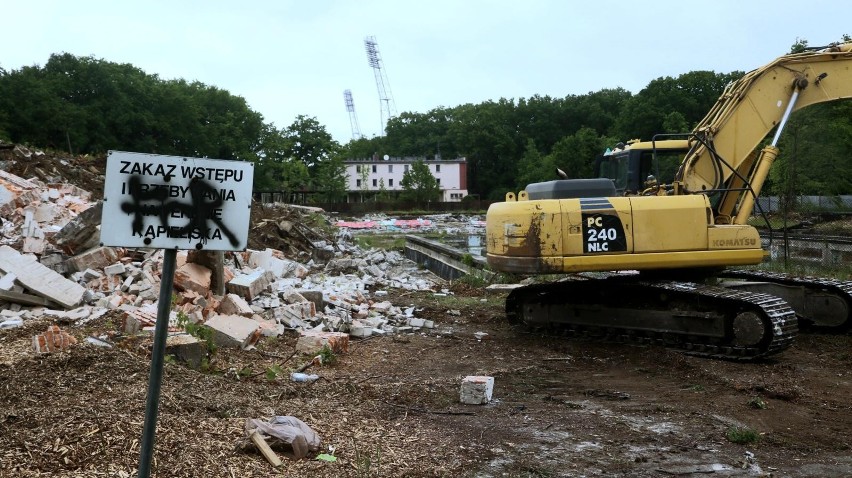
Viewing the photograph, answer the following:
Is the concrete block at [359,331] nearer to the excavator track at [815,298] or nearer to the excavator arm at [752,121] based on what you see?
the excavator arm at [752,121]

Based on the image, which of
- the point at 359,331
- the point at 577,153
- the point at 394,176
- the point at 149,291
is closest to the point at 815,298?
the point at 359,331

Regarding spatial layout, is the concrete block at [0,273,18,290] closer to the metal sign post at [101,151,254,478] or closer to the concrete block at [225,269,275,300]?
the concrete block at [225,269,275,300]

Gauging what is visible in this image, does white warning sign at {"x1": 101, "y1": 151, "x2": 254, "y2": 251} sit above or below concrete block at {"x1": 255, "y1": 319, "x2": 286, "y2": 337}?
above

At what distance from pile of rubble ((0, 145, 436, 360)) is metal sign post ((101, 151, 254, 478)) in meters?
3.97

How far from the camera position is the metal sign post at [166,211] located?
9.92 ft

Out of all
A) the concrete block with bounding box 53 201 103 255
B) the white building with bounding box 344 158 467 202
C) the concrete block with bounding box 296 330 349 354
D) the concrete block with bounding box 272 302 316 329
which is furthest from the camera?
the white building with bounding box 344 158 467 202

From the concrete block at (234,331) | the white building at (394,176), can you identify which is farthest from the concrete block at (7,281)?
the white building at (394,176)

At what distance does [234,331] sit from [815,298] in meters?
7.48

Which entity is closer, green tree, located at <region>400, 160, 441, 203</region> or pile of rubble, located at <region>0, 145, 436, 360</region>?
pile of rubble, located at <region>0, 145, 436, 360</region>

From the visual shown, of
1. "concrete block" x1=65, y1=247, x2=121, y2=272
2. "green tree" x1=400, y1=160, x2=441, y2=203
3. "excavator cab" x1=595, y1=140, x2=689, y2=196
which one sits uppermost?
"green tree" x1=400, y1=160, x2=441, y2=203

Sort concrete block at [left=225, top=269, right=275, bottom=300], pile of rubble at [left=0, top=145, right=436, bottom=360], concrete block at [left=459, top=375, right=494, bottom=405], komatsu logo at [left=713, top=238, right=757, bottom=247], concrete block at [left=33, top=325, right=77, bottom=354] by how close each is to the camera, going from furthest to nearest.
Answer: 1. concrete block at [left=225, top=269, right=275, bottom=300]
2. komatsu logo at [left=713, top=238, right=757, bottom=247]
3. pile of rubble at [left=0, top=145, right=436, bottom=360]
4. concrete block at [left=33, top=325, right=77, bottom=354]
5. concrete block at [left=459, top=375, right=494, bottom=405]

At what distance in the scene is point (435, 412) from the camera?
20.5ft

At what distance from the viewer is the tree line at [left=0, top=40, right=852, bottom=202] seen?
59.9 m

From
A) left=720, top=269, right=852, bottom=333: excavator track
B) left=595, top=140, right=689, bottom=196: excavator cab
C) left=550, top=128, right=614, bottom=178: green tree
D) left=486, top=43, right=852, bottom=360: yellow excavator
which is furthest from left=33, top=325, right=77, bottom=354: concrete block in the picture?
left=550, top=128, right=614, bottom=178: green tree
